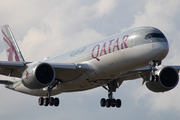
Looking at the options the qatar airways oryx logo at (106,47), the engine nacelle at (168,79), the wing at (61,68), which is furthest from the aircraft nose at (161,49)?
the engine nacelle at (168,79)

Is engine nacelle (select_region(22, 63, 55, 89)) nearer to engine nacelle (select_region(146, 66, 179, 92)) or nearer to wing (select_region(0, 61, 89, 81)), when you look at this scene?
wing (select_region(0, 61, 89, 81))

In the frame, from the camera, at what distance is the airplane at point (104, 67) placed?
3431 cm

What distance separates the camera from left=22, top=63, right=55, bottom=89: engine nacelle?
35406mm

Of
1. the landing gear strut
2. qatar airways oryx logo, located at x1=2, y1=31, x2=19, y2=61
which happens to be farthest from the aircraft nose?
qatar airways oryx logo, located at x1=2, y1=31, x2=19, y2=61

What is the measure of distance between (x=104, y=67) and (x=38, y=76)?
590cm

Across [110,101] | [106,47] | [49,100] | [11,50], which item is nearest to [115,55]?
[106,47]

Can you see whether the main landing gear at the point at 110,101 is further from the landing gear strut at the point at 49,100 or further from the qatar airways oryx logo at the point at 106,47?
the qatar airways oryx logo at the point at 106,47

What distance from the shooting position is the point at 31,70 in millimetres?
35625

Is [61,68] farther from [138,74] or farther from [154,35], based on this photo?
[138,74]

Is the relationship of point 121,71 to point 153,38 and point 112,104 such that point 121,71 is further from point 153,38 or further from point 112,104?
point 112,104

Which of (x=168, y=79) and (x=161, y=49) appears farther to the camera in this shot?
(x=168, y=79)

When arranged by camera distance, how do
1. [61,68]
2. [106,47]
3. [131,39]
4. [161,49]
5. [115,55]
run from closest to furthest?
[161,49] → [131,39] → [115,55] → [106,47] → [61,68]

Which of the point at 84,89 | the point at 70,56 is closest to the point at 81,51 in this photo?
the point at 70,56

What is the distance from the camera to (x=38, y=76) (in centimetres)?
3647
